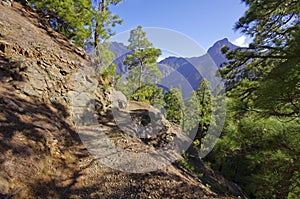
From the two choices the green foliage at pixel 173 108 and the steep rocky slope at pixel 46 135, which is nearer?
the steep rocky slope at pixel 46 135

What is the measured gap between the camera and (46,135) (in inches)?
147

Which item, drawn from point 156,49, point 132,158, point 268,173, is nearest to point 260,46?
point 268,173

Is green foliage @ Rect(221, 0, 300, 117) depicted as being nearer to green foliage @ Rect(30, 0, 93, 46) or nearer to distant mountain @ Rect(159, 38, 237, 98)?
distant mountain @ Rect(159, 38, 237, 98)

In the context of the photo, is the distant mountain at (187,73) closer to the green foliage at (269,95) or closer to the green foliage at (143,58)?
the green foliage at (269,95)

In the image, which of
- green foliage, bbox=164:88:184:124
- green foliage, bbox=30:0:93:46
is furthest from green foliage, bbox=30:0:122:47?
green foliage, bbox=164:88:184:124

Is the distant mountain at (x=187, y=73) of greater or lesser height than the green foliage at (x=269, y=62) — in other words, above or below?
above

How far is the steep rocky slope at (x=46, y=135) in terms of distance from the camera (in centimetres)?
294

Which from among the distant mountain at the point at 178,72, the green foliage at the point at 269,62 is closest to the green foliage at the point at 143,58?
the distant mountain at the point at 178,72

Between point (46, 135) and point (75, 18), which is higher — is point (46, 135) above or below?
below

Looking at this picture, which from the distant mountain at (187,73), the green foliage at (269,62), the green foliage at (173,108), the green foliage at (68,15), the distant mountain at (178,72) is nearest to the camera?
the green foliage at (269,62)

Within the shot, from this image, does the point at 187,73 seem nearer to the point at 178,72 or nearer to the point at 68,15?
the point at 178,72

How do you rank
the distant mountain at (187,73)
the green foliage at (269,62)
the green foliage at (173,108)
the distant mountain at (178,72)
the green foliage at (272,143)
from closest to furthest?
the green foliage at (269,62), the green foliage at (272,143), the distant mountain at (178,72), the distant mountain at (187,73), the green foliage at (173,108)

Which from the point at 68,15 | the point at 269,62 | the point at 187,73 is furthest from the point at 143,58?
the point at 187,73

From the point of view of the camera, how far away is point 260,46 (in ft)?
12.6
